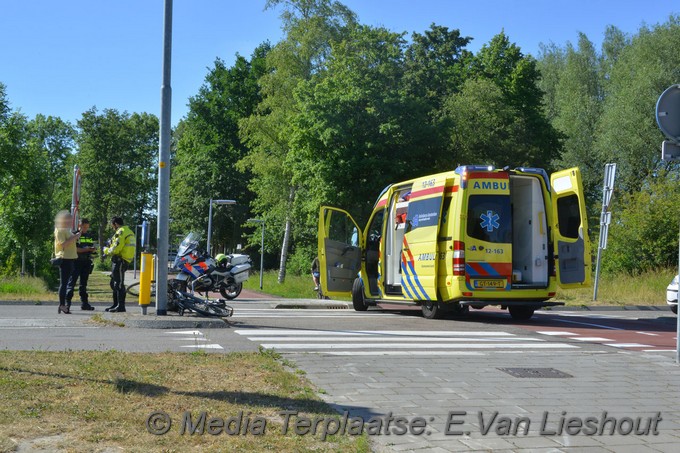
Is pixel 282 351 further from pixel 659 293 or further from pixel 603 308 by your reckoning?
pixel 659 293

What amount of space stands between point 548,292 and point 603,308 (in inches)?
245

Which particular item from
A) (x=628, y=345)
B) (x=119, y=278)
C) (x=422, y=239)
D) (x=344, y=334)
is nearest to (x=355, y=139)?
(x=422, y=239)

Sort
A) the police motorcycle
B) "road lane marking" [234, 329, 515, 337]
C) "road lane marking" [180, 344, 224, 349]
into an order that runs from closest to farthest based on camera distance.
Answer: "road lane marking" [180, 344, 224, 349] → "road lane marking" [234, 329, 515, 337] → the police motorcycle

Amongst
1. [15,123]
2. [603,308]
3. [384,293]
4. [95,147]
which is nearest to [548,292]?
[384,293]

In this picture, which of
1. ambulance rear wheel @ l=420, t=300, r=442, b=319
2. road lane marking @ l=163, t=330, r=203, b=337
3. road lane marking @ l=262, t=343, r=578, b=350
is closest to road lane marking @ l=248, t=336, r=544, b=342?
road lane marking @ l=262, t=343, r=578, b=350

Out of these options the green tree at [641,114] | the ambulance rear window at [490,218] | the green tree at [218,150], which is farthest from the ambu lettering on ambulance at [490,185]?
the green tree at [218,150]

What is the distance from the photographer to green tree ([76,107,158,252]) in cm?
7106

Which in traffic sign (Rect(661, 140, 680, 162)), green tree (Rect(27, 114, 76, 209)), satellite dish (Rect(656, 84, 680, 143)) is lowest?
traffic sign (Rect(661, 140, 680, 162))

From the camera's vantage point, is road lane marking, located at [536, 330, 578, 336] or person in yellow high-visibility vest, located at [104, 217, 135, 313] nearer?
road lane marking, located at [536, 330, 578, 336]

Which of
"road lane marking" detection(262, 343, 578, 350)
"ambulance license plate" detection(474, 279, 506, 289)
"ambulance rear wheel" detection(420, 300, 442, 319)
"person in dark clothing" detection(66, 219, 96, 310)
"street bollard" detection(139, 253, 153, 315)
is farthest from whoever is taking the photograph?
"person in dark clothing" detection(66, 219, 96, 310)

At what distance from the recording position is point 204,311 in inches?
499

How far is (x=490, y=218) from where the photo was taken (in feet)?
45.4

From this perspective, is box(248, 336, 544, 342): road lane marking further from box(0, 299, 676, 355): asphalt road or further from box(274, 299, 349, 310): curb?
box(274, 299, 349, 310): curb

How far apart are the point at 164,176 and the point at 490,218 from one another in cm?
588
